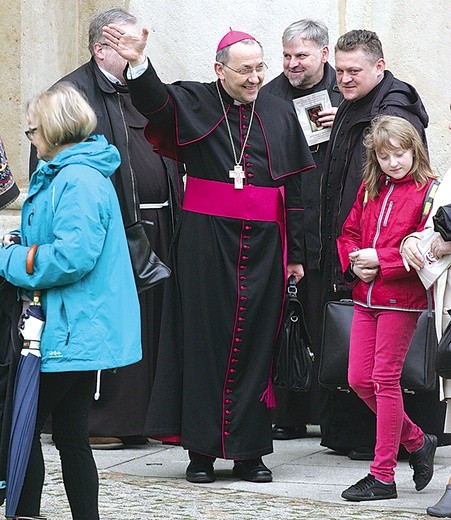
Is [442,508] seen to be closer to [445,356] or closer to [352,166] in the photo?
[445,356]

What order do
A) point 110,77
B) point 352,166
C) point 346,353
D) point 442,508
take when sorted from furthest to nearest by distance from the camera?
point 110,77 < point 352,166 < point 346,353 < point 442,508

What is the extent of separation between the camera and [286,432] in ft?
25.8

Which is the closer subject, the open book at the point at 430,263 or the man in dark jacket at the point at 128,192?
the open book at the point at 430,263

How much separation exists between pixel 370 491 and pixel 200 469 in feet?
2.92

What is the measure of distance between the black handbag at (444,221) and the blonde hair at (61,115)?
1.46 meters

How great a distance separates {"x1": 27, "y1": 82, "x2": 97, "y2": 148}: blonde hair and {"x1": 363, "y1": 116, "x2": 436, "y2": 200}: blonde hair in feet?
4.97

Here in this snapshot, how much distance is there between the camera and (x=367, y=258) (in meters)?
6.12

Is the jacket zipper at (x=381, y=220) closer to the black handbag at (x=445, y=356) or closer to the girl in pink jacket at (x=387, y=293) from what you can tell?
the girl in pink jacket at (x=387, y=293)

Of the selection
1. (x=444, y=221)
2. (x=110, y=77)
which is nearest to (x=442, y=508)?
(x=444, y=221)

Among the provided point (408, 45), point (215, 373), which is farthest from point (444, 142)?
point (215, 373)

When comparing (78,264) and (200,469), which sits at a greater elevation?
(78,264)

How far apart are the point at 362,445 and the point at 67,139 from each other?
284 centimetres

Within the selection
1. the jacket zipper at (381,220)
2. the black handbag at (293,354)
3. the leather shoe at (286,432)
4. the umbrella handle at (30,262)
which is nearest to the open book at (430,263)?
the jacket zipper at (381,220)

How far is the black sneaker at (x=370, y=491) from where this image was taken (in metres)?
6.01
